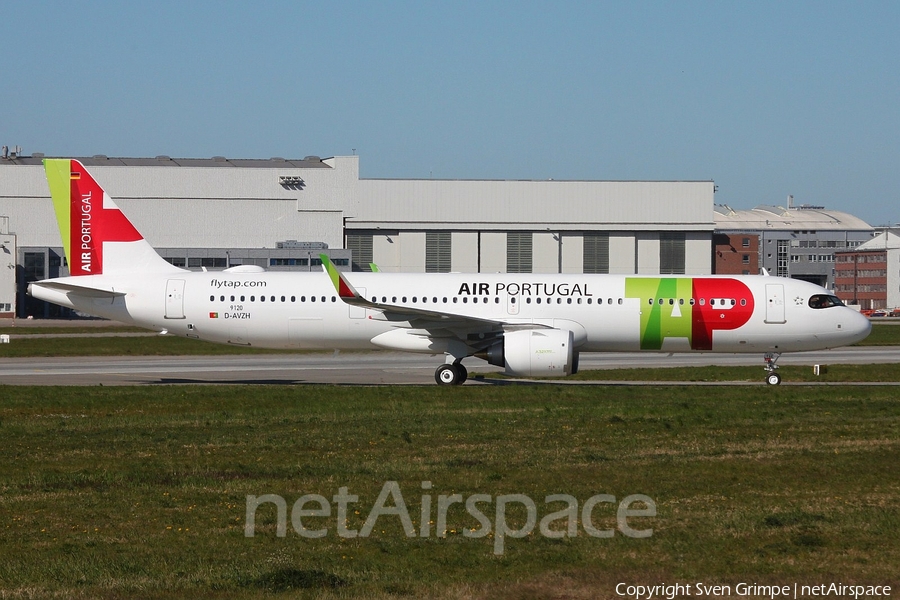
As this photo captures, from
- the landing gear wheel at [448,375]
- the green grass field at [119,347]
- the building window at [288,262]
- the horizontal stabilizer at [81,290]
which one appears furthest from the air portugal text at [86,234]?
the building window at [288,262]

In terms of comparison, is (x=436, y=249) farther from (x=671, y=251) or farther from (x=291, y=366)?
(x=291, y=366)

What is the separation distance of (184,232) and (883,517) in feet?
280

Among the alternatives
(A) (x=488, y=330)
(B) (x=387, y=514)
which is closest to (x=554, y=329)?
(A) (x=488, y=330)

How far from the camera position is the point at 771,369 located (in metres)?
31.4

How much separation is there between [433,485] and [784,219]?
6149 inches

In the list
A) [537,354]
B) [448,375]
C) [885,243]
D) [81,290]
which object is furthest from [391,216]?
[885,243]

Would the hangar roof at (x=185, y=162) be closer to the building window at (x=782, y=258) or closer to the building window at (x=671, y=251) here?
the building window at (x=671, y=251)

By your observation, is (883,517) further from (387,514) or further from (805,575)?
(387,514)

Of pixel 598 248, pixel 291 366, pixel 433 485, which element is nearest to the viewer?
pixel 433 485

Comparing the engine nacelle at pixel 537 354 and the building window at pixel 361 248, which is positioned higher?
the building window at pixel 361 248

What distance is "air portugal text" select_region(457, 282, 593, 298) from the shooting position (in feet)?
101

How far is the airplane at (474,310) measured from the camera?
30.5 meters

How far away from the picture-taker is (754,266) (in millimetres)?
132875

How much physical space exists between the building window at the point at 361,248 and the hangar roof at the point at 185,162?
7263 millimetres
